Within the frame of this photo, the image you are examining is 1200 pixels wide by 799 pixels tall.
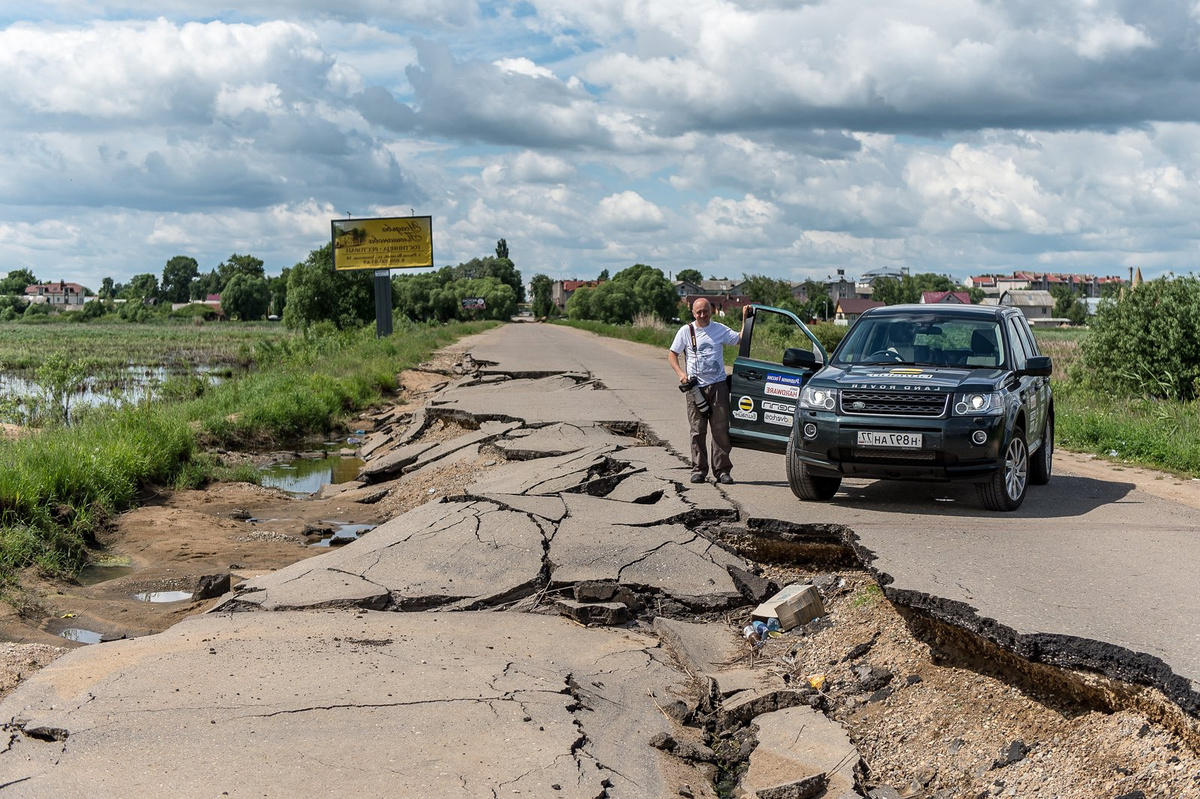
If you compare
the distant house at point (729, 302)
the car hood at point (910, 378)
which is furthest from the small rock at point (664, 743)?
the distant house at point (729, 302)

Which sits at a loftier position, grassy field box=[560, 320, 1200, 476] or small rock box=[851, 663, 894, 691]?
grassy field box=[560, 320, 1200, 476]

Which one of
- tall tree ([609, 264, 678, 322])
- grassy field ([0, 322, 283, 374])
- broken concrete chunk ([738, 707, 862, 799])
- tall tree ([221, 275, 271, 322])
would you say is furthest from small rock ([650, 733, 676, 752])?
tall tree ([221, 275, 271, 322])

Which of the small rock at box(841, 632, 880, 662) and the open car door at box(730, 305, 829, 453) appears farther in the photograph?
the open car door at box(730, 305, 829, 453)

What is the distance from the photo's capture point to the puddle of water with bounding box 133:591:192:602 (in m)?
7.99

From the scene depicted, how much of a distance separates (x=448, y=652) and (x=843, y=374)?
4.35 meters

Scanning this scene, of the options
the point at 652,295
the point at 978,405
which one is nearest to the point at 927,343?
the point at 978,405

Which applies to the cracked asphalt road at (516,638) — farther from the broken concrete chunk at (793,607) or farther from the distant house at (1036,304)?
the distant house at (1036,304)

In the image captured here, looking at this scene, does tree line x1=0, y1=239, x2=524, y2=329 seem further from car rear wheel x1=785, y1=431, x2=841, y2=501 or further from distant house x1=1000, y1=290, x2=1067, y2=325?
distant house x1=1000, y1=290, x2=1067, y2=325

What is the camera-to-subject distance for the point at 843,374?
338 inches

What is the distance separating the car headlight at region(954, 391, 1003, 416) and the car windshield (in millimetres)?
832

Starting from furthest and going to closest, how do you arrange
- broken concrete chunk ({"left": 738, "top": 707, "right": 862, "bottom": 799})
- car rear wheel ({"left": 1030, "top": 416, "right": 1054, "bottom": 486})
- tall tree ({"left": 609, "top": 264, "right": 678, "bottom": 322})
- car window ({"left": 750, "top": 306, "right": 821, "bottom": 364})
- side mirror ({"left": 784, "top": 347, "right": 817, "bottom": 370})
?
tall tree ({"left": 609, "top": 264, "right": 678, "bottom": 322}) < car window ({"left": 750, "top": 306, "right": 821, "bottom": 364}) < car rear wheel ({"left": 1030, "top": 416, "right": 1054, "bottom": 486}) < side mirror ({"left": 784, "top": 347, "right": 817, "bottom": 370}) < broken concrete chunk ({"left": 738, "top": 707, "right": 862, "bottom": 799})

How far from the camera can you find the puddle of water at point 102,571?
28.0ft

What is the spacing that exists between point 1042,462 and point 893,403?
278cm

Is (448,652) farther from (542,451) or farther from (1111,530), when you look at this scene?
(542,451)
